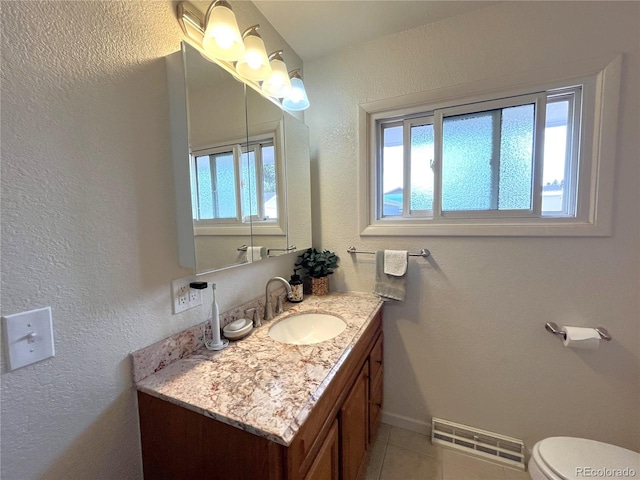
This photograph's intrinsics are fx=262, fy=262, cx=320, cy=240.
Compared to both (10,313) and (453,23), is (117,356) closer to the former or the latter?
(10,313)

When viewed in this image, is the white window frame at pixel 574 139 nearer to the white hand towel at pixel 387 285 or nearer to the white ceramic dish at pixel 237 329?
the white hand towel at pixel 387 285

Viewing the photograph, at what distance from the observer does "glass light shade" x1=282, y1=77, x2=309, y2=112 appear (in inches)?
57.7

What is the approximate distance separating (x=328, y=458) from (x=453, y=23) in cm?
209

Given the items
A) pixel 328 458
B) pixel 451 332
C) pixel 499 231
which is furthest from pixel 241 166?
pixel 451 332

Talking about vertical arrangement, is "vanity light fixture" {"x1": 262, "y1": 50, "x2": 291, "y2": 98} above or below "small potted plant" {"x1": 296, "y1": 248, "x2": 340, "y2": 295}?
above

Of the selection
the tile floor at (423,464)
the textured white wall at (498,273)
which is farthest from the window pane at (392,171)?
the tile floor at (423,464)

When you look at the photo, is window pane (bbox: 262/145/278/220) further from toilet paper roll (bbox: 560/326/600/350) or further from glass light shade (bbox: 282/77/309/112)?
toilet paper roll (bbox: 560/326/600/350)

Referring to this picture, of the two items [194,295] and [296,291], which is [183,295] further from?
[296,291]

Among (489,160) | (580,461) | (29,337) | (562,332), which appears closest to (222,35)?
(29,337)

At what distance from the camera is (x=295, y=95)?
1470 mm

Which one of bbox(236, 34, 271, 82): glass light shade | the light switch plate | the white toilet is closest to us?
the light switch plate

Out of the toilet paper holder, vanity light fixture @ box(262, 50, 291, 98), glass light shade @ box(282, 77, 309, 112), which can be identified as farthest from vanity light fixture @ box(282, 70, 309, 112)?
the toilet paper holder

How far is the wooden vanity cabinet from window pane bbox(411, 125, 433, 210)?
1014 millimetres

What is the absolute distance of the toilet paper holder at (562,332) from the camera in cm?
124
